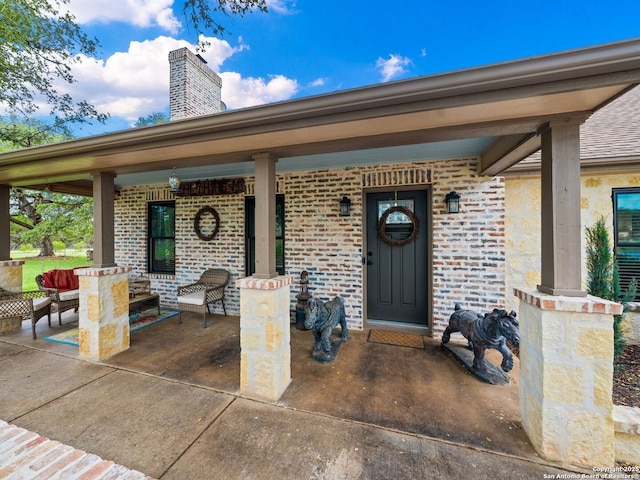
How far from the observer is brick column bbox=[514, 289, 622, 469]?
163 centimetres

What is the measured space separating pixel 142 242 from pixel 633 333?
813 cm

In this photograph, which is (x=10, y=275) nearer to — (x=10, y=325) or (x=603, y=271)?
(x=10, y=325)

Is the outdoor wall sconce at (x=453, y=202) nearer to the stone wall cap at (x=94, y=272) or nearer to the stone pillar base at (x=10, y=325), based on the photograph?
the stone wall cap at (x=94, y=272)

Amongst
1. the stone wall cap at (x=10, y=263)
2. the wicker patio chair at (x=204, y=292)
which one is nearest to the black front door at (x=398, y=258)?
the wicker patio chair at (x=204, y=292)

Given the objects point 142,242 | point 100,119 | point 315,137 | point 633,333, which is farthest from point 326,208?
point 100,119

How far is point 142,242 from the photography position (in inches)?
205

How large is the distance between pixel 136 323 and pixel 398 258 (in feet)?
14.4

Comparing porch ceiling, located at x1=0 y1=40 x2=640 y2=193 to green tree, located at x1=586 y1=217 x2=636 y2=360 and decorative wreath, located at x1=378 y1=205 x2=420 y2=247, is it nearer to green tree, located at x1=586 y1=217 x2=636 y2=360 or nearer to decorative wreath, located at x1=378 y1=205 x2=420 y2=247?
decorative wreath, located at x1=378 y1=205 x2=420 y2=247

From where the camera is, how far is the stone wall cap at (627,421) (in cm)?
166

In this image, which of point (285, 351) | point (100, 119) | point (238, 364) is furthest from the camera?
point (100, 119)

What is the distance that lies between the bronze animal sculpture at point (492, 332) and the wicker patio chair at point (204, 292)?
3574 millimetres

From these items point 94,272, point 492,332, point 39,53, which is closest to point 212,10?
point 94,272

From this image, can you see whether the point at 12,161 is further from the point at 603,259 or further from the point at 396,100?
the point at 603,259

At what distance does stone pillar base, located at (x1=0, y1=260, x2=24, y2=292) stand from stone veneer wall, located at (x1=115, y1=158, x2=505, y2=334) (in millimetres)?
1560
